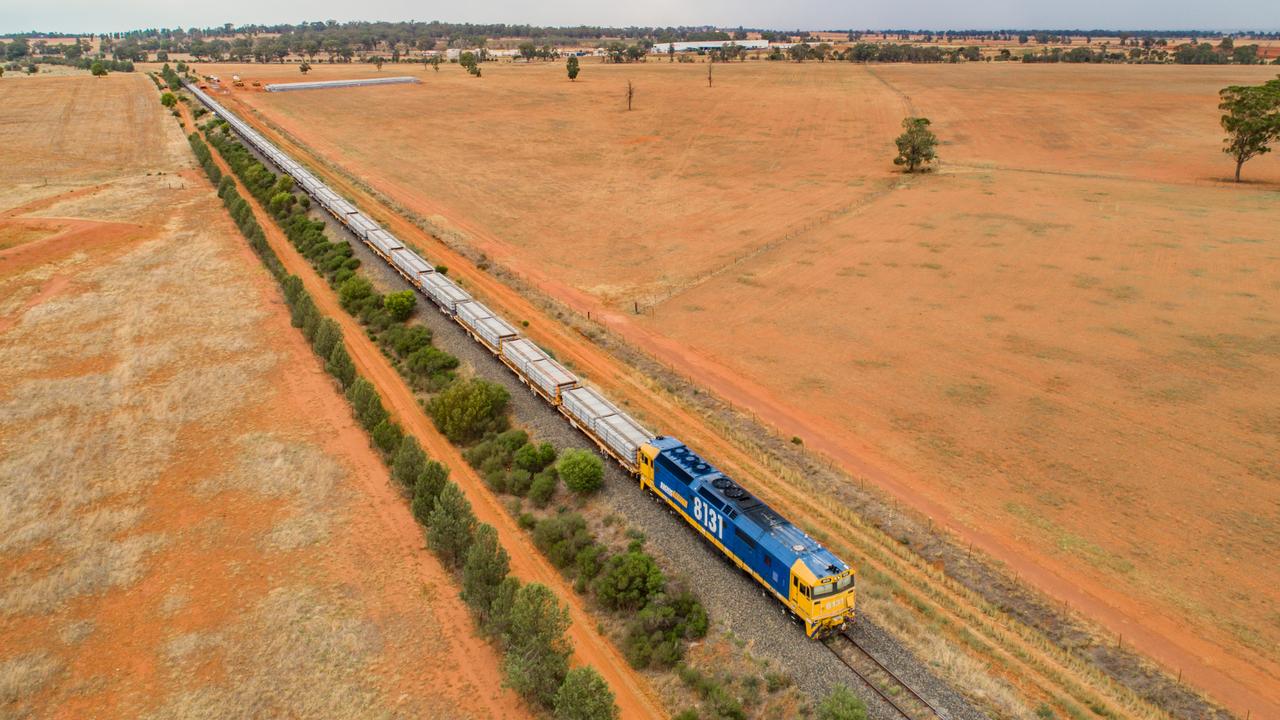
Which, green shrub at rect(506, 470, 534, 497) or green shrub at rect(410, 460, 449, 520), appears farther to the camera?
green shrub at rect(506, 470, 534, 497)

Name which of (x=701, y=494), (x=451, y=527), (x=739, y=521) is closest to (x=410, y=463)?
(x=451, y=527)

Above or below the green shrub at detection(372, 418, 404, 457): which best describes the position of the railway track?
below

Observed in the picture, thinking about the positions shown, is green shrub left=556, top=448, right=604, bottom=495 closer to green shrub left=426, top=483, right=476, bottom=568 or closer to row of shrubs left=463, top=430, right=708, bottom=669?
row of shrubs left=463, top=430, right=708, bottom=669

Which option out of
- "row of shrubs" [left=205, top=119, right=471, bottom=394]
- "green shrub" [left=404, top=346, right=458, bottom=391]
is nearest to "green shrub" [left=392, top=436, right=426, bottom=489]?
"row of shrubs" [left=205, top=119, right=471, bottom=394]

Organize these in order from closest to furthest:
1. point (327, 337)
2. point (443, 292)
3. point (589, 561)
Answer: point (589, 561) → point (327, 337) → point (443, 292)

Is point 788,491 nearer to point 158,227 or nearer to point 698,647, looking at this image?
point 698,647

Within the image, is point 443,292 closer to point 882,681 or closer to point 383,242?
point 383,242

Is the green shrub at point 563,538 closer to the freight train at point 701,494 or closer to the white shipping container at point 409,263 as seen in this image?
the freight train at point 701,494

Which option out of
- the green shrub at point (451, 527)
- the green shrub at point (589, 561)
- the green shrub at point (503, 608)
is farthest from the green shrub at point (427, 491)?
the green shrub at point (503, 608)
